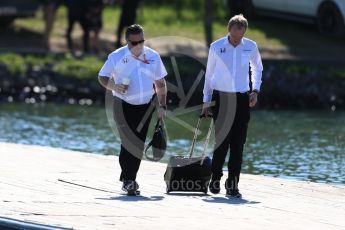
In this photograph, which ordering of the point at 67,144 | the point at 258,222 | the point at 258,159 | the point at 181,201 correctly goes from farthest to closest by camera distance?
the point at 67,144, the point at 258,159, the point at 181,201, the point at 258,222

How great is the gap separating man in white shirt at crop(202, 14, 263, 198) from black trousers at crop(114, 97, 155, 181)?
0.60 meters

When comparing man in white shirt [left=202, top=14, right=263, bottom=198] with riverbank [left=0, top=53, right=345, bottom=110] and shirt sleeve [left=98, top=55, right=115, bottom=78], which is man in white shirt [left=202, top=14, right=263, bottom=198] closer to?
shirt sleeve [left=98, top=55, right=115, bottom=78]

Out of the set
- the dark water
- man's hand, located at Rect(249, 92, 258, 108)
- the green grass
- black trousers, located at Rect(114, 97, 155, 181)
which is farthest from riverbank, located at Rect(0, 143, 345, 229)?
the green grass

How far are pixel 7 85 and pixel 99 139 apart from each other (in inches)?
248

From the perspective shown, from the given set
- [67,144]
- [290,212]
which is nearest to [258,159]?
[67,144]

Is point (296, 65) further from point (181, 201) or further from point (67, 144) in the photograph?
point (181, 201)

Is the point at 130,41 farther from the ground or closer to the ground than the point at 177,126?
farther from the ground

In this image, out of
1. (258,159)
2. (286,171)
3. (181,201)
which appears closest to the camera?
(181,201)

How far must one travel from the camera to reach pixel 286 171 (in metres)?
16.7

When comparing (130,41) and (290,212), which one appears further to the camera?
(130,41)

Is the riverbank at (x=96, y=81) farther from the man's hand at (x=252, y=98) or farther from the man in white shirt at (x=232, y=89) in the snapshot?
the man's hand at (x=252, y=98)

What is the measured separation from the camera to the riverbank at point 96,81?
26.1m

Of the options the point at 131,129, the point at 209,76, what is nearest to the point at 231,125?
the point at 209,76

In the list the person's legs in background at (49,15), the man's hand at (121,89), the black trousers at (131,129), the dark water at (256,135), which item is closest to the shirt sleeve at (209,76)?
the black trousers at (131,129)
